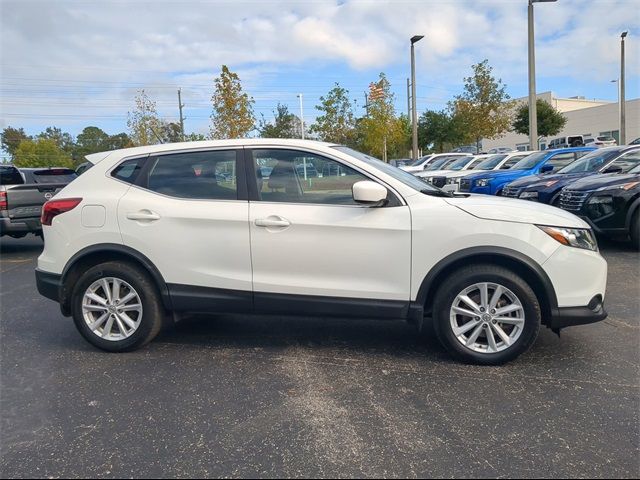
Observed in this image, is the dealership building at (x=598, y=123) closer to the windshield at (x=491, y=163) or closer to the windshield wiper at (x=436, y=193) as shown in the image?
the windshield at (x=491, y=163)

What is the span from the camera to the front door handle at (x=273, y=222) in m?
4.08

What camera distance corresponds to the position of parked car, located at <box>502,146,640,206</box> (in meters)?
9.65

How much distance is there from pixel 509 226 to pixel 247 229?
199 cm

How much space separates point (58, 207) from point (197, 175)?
1260 mm

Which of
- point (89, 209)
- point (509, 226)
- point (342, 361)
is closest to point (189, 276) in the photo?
point (89, 209)

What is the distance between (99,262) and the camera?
14.8 feet

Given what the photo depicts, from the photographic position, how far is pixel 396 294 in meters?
4.02

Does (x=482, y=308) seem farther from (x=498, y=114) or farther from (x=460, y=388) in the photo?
(x=498, y=114)

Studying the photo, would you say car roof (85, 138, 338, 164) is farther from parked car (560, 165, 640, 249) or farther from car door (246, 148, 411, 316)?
parked car (560, 165, 640, 249)

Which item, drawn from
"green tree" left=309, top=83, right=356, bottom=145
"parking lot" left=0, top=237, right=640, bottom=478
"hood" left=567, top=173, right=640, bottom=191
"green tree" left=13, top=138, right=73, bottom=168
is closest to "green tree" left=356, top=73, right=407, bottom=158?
"green tree" left=309, top=83, right=356, bottom=145

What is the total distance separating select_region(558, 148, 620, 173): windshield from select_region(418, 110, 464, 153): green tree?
1150 inches

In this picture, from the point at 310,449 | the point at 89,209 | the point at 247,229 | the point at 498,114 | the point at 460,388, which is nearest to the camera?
the point at 310,449

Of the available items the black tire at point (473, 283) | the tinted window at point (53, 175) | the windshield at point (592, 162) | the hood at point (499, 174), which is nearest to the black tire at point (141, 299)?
the black tire at point (473, 283)

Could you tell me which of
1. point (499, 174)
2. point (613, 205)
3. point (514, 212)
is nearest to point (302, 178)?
point (514, 212)
